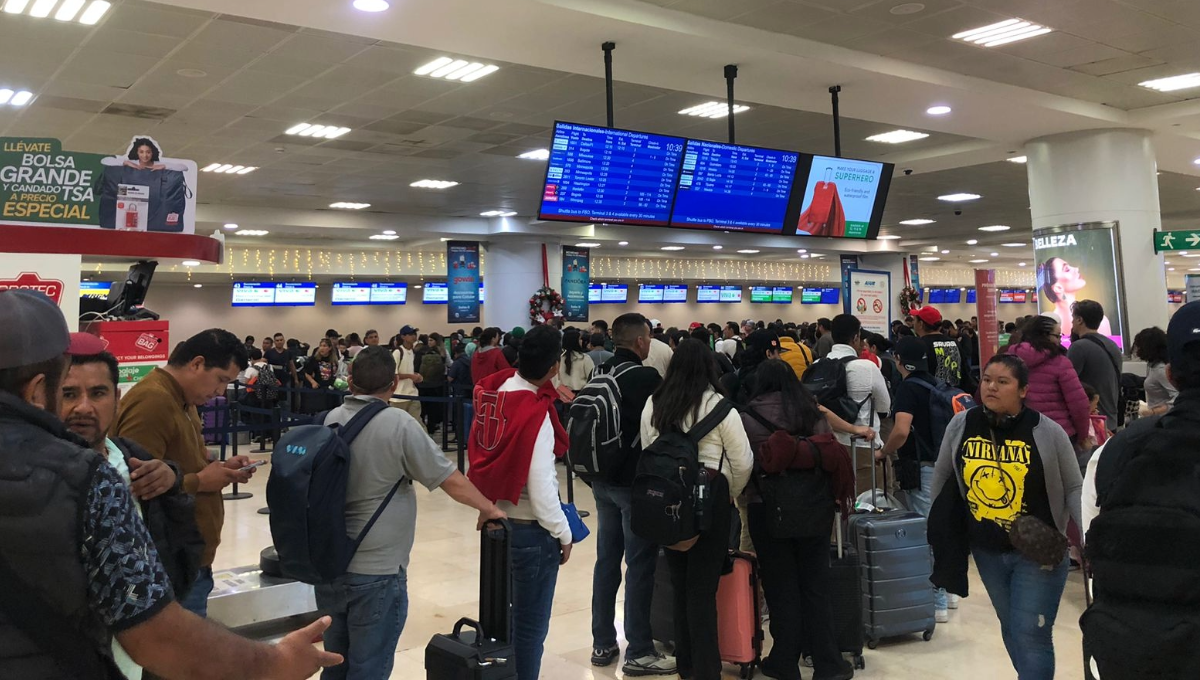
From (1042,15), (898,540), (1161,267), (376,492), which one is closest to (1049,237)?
(1161,267)

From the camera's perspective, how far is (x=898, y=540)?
4504mm

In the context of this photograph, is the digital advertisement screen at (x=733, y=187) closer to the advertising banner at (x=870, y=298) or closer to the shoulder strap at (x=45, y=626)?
the advertising banner at (x=870, y=298)

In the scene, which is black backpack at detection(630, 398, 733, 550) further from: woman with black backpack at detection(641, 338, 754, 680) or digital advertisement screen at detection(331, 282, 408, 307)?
digital advertisement screen at detection(331, 282, 408, 307)

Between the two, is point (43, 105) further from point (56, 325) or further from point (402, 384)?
point (56, 325)

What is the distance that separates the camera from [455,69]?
25.1 feet

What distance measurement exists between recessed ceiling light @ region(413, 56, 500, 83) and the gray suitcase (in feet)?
16.5

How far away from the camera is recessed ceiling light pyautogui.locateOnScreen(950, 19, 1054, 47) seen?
6.48 meters

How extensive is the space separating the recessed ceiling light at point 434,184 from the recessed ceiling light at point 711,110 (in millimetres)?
5124

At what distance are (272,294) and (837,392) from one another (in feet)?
61.1

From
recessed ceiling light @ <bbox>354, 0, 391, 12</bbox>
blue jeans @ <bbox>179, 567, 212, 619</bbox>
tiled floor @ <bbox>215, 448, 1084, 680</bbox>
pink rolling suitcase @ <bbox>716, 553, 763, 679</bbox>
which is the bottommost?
tiled floor @ <bbox>215, 448, 1084, 680</bbox>

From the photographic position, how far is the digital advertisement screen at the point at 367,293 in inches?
877

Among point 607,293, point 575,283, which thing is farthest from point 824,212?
point 607,293

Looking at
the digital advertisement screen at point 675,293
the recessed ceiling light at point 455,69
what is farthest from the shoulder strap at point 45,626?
the digital advertisement screen at point 675,293

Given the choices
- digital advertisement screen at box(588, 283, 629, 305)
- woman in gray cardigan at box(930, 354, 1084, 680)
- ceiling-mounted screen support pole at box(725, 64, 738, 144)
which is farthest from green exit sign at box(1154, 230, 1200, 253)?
digital advertisement screen at box(588, 283, 629, 305)
